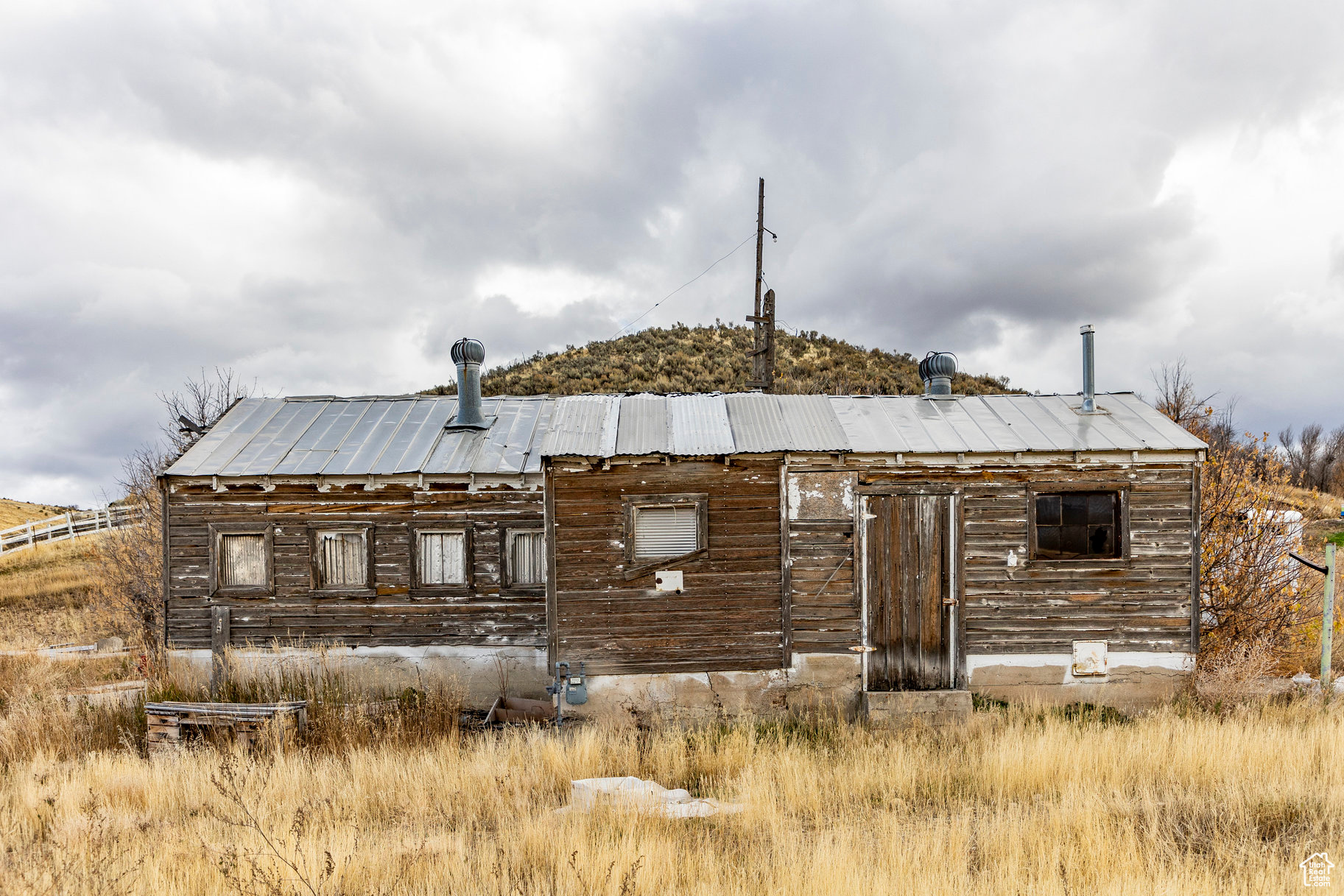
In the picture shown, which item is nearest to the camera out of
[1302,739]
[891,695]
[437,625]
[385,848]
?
[385,848]

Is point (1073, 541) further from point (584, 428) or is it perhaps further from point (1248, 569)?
point (584, 428)

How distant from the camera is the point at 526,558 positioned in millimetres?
11359

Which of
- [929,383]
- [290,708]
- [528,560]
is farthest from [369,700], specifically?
[929,383]

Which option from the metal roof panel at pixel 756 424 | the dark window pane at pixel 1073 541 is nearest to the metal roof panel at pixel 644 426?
the metal roof panel at pixel 756 424

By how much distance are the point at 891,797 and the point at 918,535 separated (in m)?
3.85

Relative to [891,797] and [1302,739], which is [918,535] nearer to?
[891,797]

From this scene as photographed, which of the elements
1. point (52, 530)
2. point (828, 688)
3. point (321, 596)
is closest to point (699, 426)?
point (828, 688)

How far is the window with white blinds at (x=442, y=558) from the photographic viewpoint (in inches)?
445

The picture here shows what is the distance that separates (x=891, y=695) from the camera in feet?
29.3

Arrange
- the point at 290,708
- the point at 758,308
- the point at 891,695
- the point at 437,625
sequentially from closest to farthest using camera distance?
the point at 290,708 < the point at 891,695 < the point at 437,625 < the point at 758,308

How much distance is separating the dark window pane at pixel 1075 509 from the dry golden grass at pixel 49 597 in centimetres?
2152

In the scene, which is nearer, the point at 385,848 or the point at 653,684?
the point at 385,848

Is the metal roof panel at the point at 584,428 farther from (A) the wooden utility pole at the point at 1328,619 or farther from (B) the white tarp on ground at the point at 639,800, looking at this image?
(A) the wooden utility pole at the point at 1328,619

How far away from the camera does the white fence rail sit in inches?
1036
